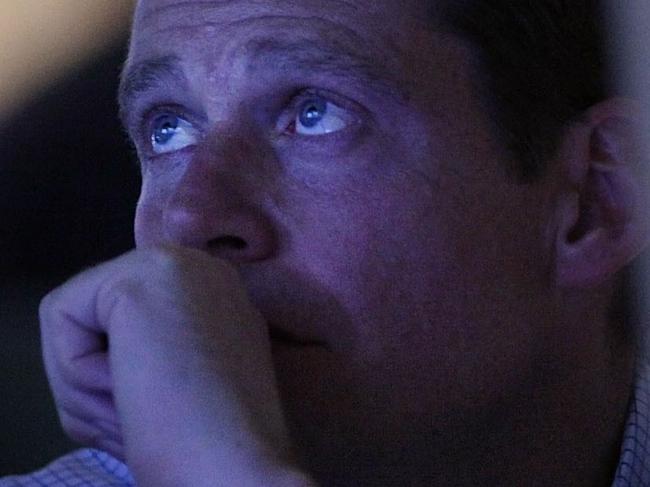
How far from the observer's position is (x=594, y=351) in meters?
1.25

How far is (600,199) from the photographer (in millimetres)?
1189

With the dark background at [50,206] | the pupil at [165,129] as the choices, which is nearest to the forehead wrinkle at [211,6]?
the pupil at [165,129]

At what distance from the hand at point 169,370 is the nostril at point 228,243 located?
0.26 ft

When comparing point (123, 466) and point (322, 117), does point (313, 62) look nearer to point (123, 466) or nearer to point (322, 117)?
point (322, 117)

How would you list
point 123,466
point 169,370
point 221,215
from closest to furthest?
point 169,370
point 221,215
point 123,466

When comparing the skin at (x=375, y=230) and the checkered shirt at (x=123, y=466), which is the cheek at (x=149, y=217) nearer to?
the skin at (x=375, y=230)

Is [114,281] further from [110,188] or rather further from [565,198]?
[110,188]

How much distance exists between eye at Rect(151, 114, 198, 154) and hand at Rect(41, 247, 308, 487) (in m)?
0.26

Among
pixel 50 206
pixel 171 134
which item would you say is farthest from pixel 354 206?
pixel 50 206

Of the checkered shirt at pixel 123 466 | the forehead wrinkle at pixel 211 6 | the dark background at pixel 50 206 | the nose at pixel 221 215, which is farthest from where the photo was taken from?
the dark background at pixel 50 206

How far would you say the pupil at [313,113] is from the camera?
107 cm

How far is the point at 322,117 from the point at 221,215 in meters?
0.16

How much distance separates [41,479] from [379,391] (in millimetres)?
540

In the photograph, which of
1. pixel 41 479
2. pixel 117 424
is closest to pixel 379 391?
pixel 117 424
